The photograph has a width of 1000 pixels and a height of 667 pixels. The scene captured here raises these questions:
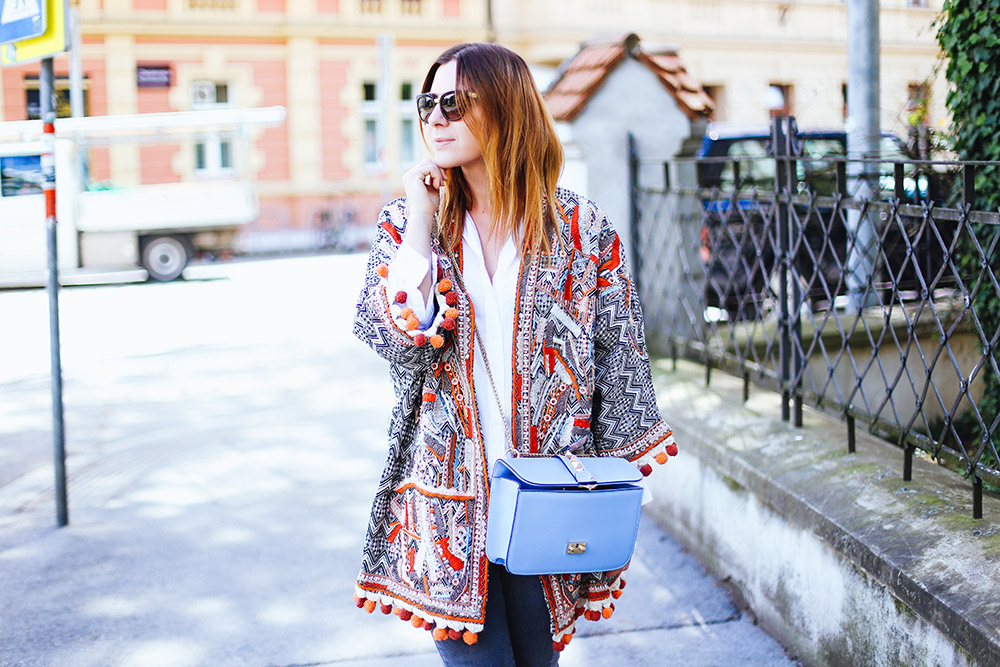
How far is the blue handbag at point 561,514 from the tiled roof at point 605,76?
3700 millimetres

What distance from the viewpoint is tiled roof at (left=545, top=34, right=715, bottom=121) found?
559 cm

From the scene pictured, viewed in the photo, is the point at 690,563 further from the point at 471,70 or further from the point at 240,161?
the point at 240,161

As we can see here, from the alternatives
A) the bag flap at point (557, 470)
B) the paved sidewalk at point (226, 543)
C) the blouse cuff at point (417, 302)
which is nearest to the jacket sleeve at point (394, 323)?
the blouse cuff at point (417, 302)

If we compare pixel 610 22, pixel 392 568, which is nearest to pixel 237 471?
pixel 392 568

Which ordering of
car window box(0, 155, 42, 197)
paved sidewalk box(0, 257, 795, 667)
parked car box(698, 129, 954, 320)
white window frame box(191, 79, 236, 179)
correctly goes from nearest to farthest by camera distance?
paved sidewalk box(0, 257, 795, 667) → parked car box(698, 129, 954, 320) → car window box(0, 155, 42, 197) → white window frame box(191, 79, 236, 179)

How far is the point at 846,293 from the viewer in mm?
4969

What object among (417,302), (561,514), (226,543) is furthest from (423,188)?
(226,543)

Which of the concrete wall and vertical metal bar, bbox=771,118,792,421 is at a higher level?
vertical metal bar, bbox=771,118,792,421

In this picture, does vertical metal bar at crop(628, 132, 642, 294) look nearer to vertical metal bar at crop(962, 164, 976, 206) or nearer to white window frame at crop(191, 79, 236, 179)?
vertical metal bar at crop(962, 164, 976, 206)

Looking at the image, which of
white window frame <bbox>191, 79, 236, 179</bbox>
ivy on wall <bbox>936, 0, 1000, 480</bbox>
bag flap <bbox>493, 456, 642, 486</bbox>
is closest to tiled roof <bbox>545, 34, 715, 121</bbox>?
ivy on wall <bbox>936, 0, 1000, 480</bbox>

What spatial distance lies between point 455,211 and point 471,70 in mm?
290

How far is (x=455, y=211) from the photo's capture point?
2320mm

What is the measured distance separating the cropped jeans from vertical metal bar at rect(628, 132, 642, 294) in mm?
3513

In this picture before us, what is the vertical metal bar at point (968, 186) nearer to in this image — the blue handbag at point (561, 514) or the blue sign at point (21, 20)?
the blue handbag at point (561, 514)
